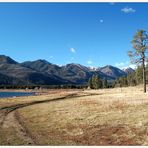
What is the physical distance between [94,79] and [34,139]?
17439 cm

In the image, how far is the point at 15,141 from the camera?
21.2 meters

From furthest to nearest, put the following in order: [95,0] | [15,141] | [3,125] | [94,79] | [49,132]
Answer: [94,79]
[3,125]
[49,132]
[95,0]
[15,141]

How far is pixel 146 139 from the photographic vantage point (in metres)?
20.3

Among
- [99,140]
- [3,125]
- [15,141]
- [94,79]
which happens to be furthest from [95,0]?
[94,79]

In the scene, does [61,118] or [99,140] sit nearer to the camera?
[99,140]

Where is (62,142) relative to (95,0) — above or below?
below

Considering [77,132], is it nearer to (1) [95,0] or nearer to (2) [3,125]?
(2) [3,125]

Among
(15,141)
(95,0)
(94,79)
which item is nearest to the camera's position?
(15,141)

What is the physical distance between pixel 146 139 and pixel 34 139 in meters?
8.28

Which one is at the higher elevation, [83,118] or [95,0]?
[95,0]

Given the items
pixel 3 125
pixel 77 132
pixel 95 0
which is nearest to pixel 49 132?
pixel 77 132

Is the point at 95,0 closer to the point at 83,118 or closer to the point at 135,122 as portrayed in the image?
the point at 135,122

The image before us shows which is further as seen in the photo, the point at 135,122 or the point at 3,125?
the point at 3,125

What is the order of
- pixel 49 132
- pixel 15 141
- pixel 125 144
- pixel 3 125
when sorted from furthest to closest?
pixel 3 125
pixel 49 132
pixel 15 141
pixel 125 144
